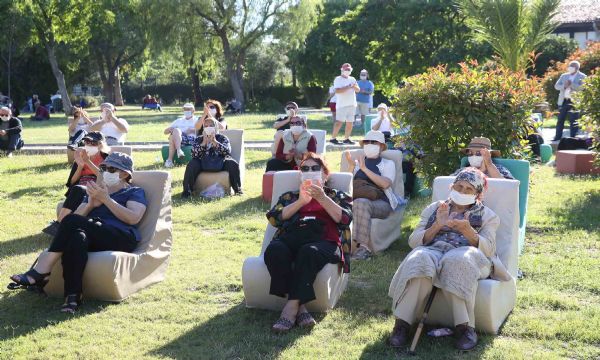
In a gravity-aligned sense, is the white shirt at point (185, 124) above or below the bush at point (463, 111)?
below

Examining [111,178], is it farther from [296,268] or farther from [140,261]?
[296,268]

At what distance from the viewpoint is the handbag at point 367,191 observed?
26.0ft

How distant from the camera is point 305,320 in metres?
5.46

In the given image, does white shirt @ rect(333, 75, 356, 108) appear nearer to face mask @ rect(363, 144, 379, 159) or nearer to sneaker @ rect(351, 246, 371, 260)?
face mask @ rect(363, 144, 379, 159)

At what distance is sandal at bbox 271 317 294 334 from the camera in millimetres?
5367

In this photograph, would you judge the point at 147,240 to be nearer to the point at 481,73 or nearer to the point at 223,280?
the point at 223,280

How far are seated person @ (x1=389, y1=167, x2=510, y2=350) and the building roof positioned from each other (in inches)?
1797

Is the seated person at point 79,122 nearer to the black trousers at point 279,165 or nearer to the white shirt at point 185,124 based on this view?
the white shirt at point 185,124

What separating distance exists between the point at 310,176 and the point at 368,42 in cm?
2771

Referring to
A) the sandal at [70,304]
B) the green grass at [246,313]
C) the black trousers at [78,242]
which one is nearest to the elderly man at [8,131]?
the green grass at [246,313]

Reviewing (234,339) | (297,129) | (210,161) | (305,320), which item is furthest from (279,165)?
(234,339)

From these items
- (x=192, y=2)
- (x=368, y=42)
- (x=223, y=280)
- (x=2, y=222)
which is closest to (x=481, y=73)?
(x=223, y=280)

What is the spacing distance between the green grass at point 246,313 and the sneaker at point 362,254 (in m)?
0.14

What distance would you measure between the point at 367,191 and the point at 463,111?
1506 millimetres
